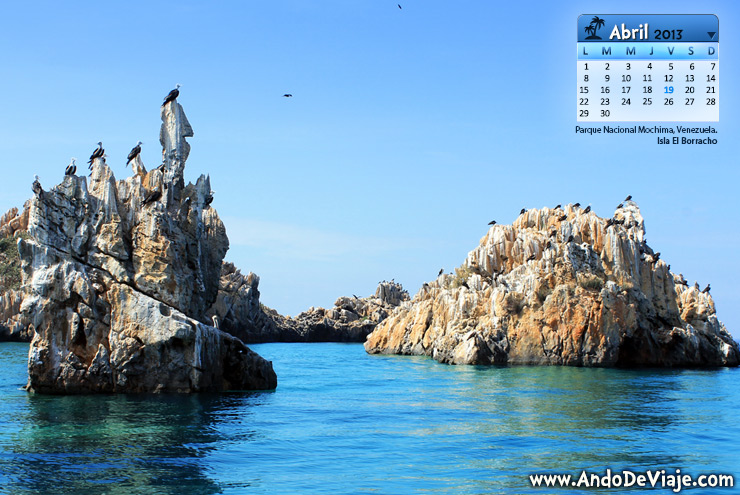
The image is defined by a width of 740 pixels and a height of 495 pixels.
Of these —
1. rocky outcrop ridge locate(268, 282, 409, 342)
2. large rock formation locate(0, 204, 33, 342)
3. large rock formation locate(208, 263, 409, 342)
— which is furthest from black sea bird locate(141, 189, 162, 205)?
rocky outcrop ridge locate(268, 282, 409, 342)

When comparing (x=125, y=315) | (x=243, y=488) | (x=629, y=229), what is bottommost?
(x=243, y=488)

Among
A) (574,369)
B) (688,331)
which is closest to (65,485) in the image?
(574,369)

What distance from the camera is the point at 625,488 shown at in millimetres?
22891

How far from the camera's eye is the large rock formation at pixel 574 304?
242 feet

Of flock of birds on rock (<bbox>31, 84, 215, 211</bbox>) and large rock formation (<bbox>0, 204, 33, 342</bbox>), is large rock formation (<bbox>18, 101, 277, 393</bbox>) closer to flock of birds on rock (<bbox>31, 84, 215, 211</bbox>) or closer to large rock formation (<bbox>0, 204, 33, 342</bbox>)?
flock of birds on rock (<bbox>31, 84, 215, 211</bbox>)

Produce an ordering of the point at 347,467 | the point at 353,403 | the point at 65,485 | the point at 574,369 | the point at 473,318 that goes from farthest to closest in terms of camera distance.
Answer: the point at 473,318
the point at 574,369
the point at 353,403
the point at 347,467
the point at 65,485

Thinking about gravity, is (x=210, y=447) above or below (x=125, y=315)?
below

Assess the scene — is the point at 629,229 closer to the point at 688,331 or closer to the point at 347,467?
the point at 688,331

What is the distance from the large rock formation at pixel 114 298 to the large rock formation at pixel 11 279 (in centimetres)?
7592

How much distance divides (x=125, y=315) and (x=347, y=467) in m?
20.1

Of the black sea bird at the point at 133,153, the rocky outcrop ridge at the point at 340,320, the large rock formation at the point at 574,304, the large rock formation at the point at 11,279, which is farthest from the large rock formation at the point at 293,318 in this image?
the black sea bird at the point at 133,153

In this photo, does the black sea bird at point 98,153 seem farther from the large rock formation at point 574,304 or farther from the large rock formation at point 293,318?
the large rock formation at point 293,318

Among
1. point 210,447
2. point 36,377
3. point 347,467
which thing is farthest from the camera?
point 36,377

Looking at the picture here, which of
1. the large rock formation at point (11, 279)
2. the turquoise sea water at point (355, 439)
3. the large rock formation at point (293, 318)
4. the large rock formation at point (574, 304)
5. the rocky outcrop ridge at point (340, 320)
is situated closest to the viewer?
the turquoise sea water at point (355, 439)
